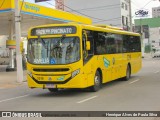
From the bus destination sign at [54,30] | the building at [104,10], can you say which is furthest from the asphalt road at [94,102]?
the building at [104,10]

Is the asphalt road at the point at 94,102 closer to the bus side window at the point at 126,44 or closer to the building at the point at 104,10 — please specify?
the bus side window at the point at 126,44

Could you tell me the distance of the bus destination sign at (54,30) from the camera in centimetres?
1489

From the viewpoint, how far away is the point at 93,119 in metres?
9.69

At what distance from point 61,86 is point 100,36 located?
11.9 feet

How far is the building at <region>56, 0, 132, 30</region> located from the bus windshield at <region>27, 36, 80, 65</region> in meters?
67.8

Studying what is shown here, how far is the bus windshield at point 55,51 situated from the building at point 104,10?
67.8 meters

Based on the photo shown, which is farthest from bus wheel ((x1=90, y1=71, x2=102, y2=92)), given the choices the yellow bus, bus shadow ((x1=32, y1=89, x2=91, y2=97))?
bus shadow ((x1=32, y1=89, x2=91, y2=97))

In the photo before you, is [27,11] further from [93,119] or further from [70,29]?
[93,119]

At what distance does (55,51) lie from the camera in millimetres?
14812

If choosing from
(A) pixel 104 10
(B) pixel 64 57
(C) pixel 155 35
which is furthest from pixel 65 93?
(C) pixel 155 35

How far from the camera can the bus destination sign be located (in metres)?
14.9

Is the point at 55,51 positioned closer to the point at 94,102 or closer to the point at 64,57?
the point at 64,57

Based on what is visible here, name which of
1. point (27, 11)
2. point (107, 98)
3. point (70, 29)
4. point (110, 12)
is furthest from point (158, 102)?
point (110, 12)

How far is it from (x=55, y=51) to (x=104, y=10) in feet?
246
